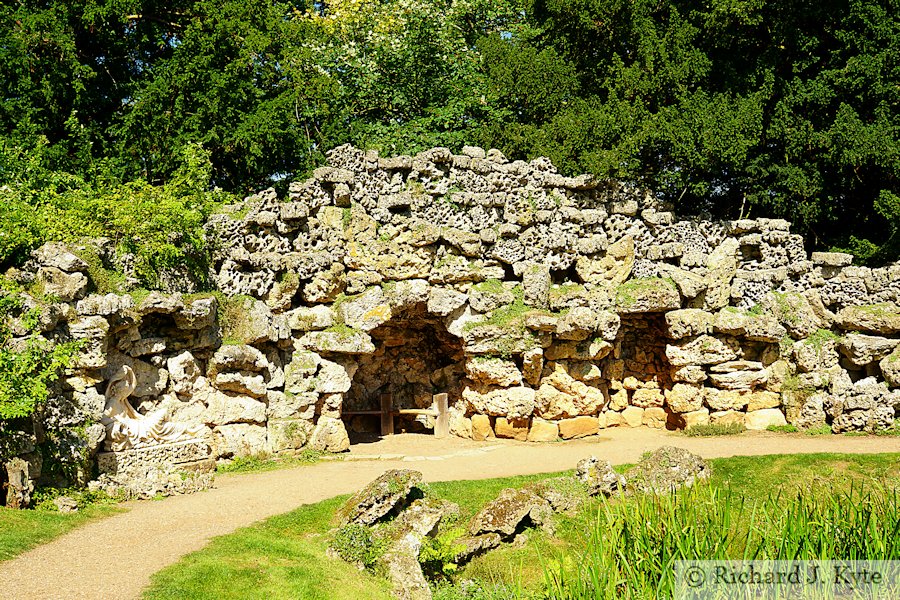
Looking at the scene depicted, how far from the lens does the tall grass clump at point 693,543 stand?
885cm

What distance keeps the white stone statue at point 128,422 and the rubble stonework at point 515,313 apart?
36.7 inches

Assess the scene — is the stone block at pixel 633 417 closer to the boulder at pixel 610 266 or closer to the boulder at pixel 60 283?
the boulder at pixel 610 266

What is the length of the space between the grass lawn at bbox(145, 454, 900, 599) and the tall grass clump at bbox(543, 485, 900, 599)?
1.0 inches

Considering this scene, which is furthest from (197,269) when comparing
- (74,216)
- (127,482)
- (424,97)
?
(424,97)

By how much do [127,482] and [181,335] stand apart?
362 centimetres

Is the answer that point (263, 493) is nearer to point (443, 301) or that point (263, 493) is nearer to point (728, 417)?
point (443, 301)

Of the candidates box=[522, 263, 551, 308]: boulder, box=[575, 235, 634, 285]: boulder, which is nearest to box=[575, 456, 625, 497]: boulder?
box=[522, 263, 551, 308]: boulder

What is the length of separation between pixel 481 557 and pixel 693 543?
4419mm

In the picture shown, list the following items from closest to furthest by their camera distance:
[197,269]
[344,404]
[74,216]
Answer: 1. [74,216]
2. [197,269]
3. [344,404]

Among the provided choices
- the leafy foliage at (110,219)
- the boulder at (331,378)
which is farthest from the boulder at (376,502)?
the leafy foliage at (110,219)

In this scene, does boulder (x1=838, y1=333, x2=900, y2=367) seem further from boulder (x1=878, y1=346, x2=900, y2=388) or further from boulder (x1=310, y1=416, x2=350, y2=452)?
boulder (x1=310, y1=416, x2=350, y2=452)

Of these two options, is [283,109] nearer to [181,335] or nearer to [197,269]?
[197,269]

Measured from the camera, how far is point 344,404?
2233 cm

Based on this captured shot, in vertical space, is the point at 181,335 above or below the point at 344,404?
above
